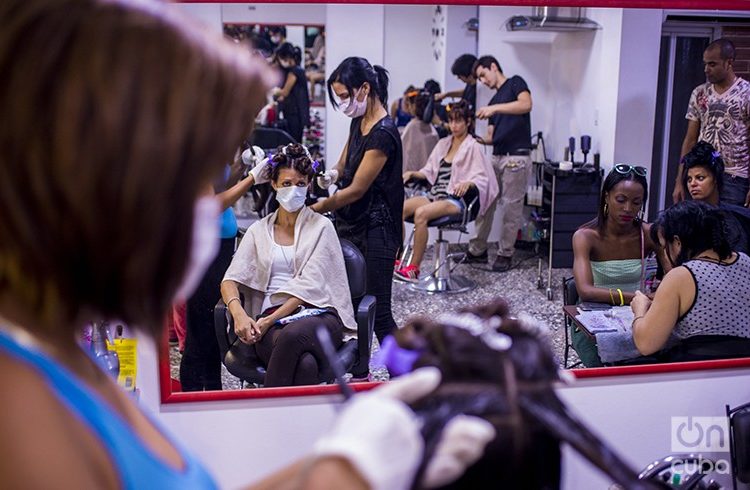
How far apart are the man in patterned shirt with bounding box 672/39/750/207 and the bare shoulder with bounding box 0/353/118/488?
2.21 meters

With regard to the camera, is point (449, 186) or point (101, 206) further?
point (449, 186)

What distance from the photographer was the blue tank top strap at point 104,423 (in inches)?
24.2

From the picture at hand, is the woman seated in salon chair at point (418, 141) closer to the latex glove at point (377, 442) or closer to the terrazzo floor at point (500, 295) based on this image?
the terrazzo floor at point (500, 295)

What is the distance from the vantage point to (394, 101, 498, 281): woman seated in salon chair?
2.56 metres

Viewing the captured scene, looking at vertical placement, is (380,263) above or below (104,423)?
below

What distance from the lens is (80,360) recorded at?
2.28 feet

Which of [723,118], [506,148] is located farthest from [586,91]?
[723,118]

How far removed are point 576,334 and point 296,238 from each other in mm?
884

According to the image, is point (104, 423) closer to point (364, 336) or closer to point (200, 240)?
point (200, 240)


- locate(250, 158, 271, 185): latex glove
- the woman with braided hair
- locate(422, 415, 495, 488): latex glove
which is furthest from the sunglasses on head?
locate(422, 415, 495, 488): latex glove

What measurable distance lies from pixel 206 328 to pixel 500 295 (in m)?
1.07

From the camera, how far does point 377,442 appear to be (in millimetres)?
642

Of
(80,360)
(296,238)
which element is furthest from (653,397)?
(80,360)

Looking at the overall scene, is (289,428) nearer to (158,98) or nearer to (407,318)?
(407,318)
